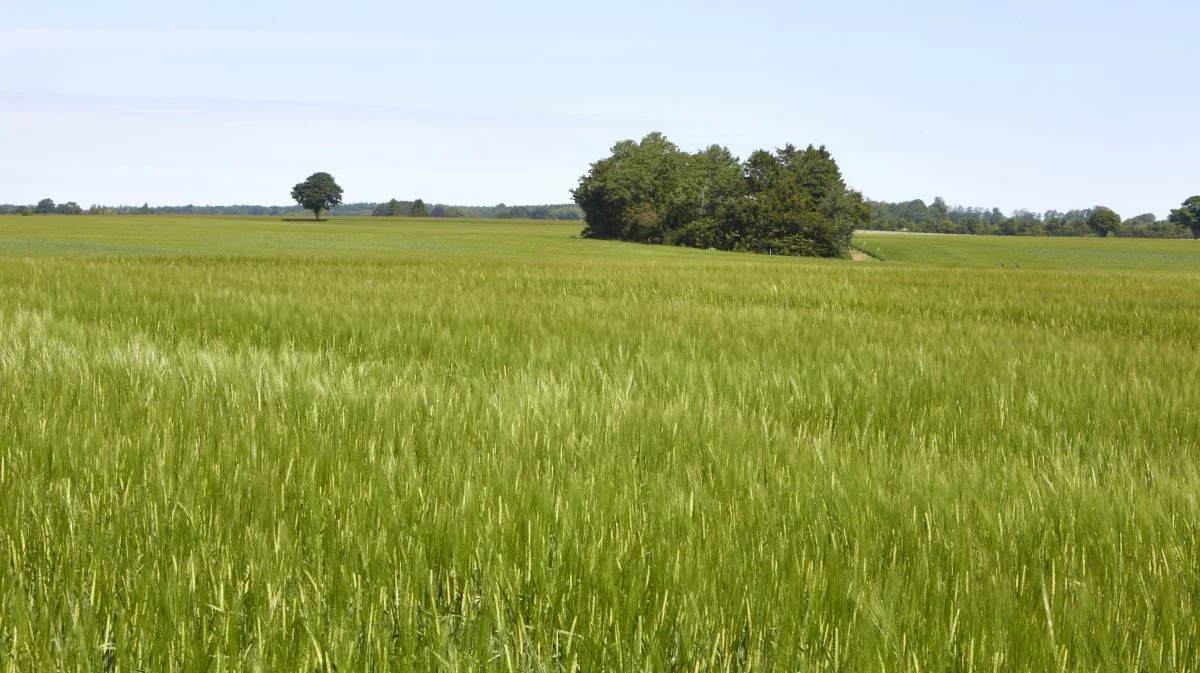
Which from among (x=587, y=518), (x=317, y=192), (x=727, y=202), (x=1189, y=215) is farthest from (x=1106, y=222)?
(x=587, y=518)

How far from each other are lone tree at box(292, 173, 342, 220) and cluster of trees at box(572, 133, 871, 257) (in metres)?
57.2

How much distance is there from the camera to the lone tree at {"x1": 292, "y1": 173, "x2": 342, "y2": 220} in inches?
5305

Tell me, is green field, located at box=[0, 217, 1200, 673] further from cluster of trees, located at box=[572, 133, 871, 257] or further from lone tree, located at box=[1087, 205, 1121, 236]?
lone tree, located at box=[1087, 205, 1121, 236]

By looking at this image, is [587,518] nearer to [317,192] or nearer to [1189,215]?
[317,192]

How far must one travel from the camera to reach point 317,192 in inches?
5325

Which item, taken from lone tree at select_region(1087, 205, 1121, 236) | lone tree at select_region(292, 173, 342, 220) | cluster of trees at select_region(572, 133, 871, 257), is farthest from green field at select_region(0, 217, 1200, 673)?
lone tree at select_region(1087, 205, 1121, 236)

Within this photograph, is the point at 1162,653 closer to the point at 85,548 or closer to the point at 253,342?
the point at 85,548

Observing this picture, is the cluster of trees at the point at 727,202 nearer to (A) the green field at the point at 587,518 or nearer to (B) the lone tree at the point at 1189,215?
(A) the green field at the point at 587,518

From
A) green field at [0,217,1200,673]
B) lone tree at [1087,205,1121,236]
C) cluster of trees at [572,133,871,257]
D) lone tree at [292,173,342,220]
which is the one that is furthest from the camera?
lone tree at [1087,205,1121,236]

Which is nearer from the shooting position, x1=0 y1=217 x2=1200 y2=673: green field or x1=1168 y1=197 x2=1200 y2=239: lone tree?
x1=0 y1=217 x2=1200 y2=673: green field

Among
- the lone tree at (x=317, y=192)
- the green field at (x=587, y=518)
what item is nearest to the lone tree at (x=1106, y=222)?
the lone tree at (x=317, y=192)

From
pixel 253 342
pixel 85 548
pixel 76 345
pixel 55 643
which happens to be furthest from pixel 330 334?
pixel 55 643

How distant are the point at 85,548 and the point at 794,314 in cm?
793

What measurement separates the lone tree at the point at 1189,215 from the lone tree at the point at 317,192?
134756 millimetres
